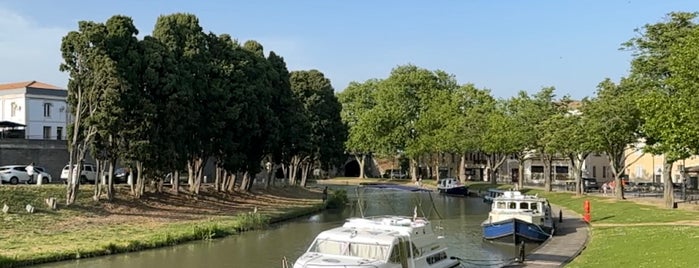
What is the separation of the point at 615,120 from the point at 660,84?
5858mm

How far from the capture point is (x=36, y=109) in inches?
3282

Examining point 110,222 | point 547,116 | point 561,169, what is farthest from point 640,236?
point 561,169

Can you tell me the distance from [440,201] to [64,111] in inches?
1888

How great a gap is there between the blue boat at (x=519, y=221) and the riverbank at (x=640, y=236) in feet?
8.69

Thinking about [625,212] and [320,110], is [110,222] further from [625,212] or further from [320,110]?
[320,110]

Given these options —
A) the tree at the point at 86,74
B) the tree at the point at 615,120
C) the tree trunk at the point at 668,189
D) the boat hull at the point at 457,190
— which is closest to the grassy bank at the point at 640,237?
the tree trunk at the point at 668,189

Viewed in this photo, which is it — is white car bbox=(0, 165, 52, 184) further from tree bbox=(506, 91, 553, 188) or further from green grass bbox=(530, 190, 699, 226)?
tree bbox=(506, 91, 553, 188)

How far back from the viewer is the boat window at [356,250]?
2144 centimetres

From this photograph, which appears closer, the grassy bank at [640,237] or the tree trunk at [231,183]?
the grassy bank at [640,237]

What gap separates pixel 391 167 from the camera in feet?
451

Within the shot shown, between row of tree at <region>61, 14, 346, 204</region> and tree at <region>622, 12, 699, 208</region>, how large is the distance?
1065 inches

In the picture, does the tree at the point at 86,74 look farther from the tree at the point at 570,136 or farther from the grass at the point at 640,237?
the tree at the point at 570,136

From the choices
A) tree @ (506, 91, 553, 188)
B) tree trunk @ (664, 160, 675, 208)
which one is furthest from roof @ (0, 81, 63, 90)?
tree trunk @ (664, 160, 675, 208)

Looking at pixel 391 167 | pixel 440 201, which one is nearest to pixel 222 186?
pixel 440 201
